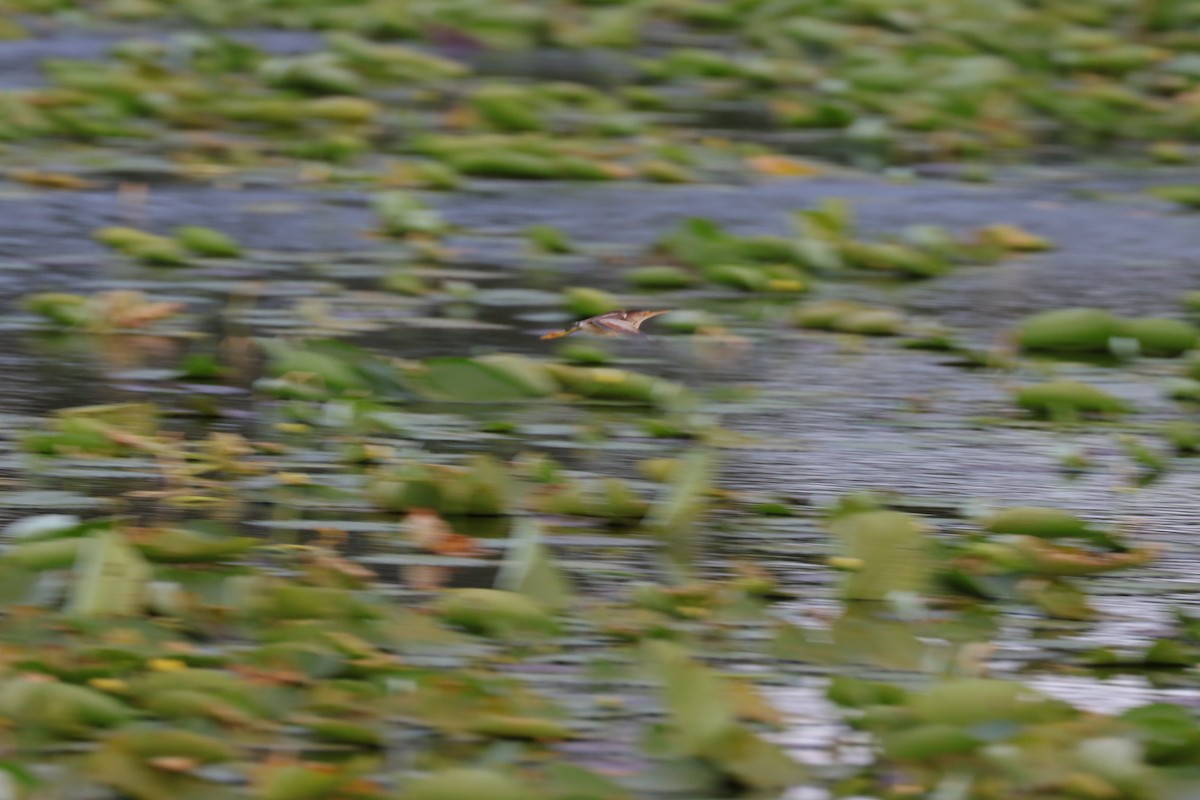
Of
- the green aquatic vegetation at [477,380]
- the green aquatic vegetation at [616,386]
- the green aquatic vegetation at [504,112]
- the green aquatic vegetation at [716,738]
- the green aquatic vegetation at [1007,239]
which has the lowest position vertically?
the green aquatic vegetation at [716,738]

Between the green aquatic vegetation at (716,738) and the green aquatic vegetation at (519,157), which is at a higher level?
the green aquatic vegetation at (519,157)

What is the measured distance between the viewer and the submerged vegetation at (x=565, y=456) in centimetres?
205

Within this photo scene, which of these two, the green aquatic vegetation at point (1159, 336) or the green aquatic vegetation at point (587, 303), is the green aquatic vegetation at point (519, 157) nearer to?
the green aquatic vegetation at point (587, 303)

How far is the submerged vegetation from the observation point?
2049mm

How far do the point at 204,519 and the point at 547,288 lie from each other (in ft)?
5.12

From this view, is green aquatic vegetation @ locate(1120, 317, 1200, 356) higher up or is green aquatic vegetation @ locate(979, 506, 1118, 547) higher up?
green aquatic vegetation @ locate(1120, 317, 1200, 356)

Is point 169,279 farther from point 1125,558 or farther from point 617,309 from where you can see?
point 1125,558

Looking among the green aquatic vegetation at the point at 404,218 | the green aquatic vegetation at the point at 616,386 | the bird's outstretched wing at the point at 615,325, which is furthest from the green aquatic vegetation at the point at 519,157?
the green aquatic vegetation at the point at 616,386

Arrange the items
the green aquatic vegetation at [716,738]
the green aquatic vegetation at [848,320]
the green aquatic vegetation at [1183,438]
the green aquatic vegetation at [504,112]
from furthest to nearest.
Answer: the green aquatic vegetation at [504,112]
the green aquatic vegetation at [848,320]
the green aquatic vegetation at [1183,438]
the green aquatic vegetation at [716,738]

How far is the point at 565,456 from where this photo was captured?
9.94ft

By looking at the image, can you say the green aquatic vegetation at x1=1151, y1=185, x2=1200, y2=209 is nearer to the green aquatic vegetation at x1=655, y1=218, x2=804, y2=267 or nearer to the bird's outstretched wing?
the green aquatic vegetation at x1=655, y1=218, x2=804, y2=267

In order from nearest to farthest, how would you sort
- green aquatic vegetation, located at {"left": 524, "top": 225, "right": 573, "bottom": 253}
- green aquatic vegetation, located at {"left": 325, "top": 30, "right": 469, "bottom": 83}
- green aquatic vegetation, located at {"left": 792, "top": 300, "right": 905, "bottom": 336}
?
green aquatic vegetation, located at {"left": 792, "top": 300, "right": 905, "bottom": 336}, green aquatic vegetation, located at {"left": 524, "top": 225, "right": 573, "bottom": 253}, green aquatic vegetation, located at {"left": 325, "top": 30, "right": 469, "bottom": 83}

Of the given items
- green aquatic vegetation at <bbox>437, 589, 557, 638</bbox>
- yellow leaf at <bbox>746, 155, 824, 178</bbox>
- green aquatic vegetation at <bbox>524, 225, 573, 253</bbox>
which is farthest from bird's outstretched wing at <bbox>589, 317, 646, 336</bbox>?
yellow leaf at <bbox>746, 155, 824, 178</bbox>

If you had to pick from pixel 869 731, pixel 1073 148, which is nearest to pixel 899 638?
pixel 869 731
